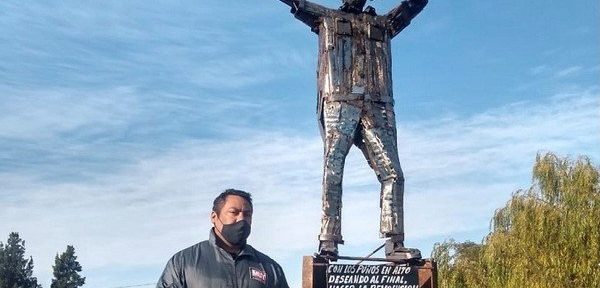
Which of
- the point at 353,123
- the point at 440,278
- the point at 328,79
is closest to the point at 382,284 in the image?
the point at 353,123

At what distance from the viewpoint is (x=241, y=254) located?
14.4ft

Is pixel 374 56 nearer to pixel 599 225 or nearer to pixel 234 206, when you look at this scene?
pixel 234 206

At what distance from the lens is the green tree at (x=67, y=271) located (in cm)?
3319

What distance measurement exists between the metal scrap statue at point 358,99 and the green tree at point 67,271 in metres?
28.0

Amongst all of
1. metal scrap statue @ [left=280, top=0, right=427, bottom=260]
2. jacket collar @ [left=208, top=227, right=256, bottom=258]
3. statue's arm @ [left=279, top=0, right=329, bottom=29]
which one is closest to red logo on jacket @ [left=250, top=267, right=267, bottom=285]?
jacket collar @ [left=208, top=227, right=256, bottom=258]

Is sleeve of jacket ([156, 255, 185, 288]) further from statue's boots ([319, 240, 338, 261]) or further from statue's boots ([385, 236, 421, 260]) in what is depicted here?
statue's boots ([385, 236, 421, 260])

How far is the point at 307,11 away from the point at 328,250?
8.51 feet

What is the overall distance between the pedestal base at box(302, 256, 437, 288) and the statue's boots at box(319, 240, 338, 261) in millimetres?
72

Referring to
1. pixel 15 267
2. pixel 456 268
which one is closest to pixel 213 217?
pixel 456 268

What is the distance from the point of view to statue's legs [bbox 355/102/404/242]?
7379mm

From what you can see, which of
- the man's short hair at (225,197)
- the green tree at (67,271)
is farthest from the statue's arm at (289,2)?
the green tree at (67,271)

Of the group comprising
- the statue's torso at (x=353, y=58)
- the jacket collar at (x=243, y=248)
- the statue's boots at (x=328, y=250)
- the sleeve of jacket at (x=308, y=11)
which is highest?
the sleeve of jacket at (x=308, y=11)

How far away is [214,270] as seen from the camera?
4.26 metres

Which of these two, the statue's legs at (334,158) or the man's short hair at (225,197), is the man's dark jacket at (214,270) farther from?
the statue's legs at (334,158)
